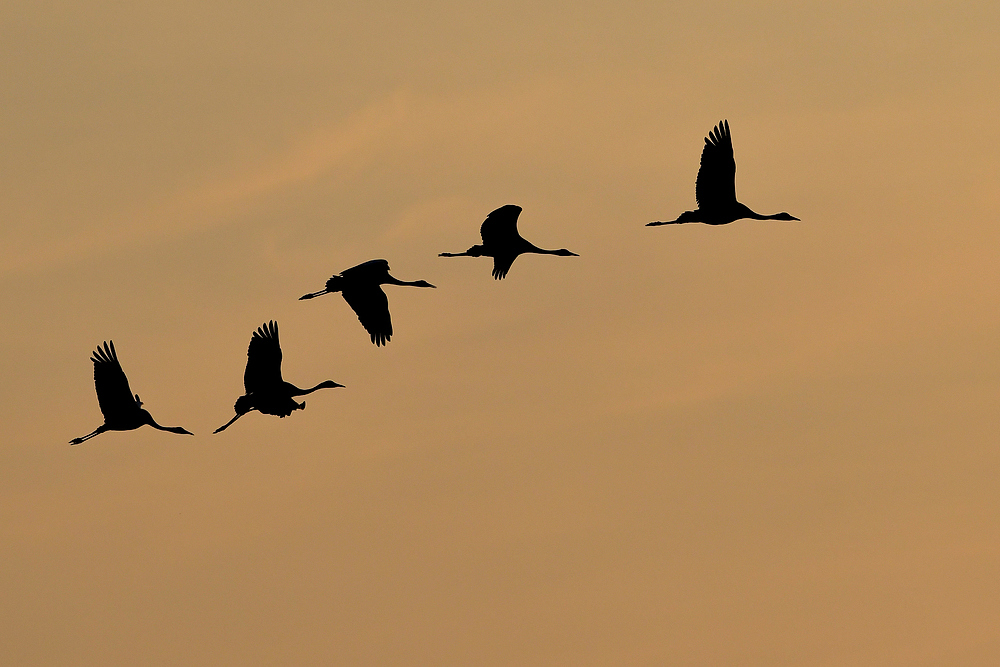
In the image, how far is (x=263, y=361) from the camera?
4706 centimetres

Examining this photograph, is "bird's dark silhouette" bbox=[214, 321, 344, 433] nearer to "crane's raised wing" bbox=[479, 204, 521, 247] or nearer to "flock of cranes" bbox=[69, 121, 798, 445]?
"flock of cranes" bbox=[69, 121, 798, 445]

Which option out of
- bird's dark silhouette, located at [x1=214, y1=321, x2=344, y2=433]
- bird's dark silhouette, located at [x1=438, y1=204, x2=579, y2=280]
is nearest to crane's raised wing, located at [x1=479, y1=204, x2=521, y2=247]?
bird's dark silhouette, located at [x1=438, y1=204, x2=579, y2=280]

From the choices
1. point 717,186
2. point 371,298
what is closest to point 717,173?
point 717,186

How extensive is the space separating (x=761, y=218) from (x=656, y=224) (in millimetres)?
2615

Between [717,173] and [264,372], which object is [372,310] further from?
[717,173]

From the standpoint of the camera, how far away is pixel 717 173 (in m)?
45.0

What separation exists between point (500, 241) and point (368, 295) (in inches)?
136

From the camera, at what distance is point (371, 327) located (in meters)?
46.4

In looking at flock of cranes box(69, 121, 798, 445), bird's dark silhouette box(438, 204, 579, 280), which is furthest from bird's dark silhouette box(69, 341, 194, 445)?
bird's dark silhouette box(438, 204, 579, 280)

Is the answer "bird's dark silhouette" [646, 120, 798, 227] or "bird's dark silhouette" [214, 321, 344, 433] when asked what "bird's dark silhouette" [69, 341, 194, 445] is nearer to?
"bird's dark silhouette" [214, 321, 344, 433]

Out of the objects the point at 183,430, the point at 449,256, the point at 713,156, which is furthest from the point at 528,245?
the point at 183,430

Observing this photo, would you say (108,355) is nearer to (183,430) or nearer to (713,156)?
(183,430)

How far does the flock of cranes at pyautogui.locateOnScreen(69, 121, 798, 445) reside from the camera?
145 feet

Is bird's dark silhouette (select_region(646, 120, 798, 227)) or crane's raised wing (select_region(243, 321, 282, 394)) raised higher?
bird's dark silhouette (select_region(646, 120, 798, 227))
